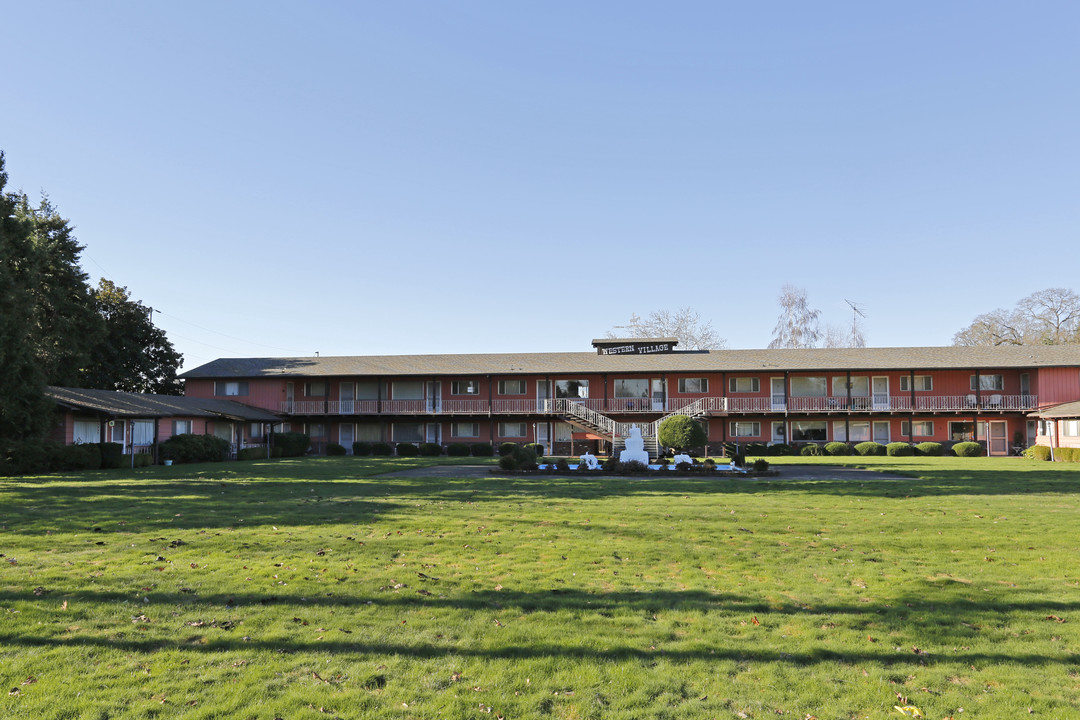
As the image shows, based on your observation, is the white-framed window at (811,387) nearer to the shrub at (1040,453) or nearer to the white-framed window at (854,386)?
the white-framed window at (854,386)

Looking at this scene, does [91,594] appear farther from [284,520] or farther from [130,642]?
[284,520]

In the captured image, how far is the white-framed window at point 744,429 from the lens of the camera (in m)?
43.6

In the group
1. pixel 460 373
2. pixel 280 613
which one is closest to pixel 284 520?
pixel 280 613

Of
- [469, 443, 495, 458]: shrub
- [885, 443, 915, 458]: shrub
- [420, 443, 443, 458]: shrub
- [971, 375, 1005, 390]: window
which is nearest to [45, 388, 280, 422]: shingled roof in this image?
[420, 443, 443, 458]: shrub

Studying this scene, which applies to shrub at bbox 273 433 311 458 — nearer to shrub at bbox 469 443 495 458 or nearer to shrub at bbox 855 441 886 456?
shrub at bbox 469 443 495 458

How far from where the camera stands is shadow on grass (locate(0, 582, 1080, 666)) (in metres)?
5.57

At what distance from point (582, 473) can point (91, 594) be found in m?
19.2

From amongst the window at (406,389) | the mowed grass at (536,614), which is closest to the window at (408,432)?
the window at (406,389)

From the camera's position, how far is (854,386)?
44.2 metres

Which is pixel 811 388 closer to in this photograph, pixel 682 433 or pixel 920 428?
pixel 920 428

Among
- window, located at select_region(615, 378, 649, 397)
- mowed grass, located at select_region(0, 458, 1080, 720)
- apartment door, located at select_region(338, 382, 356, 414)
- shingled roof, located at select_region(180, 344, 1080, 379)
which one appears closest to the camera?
mowed grass, located at select_region(0, 458, 1080, 720)

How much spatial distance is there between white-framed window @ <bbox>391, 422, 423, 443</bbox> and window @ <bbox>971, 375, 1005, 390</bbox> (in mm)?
34288

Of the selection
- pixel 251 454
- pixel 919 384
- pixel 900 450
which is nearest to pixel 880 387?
pixel 919 384

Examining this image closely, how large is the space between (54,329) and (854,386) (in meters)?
48.2
